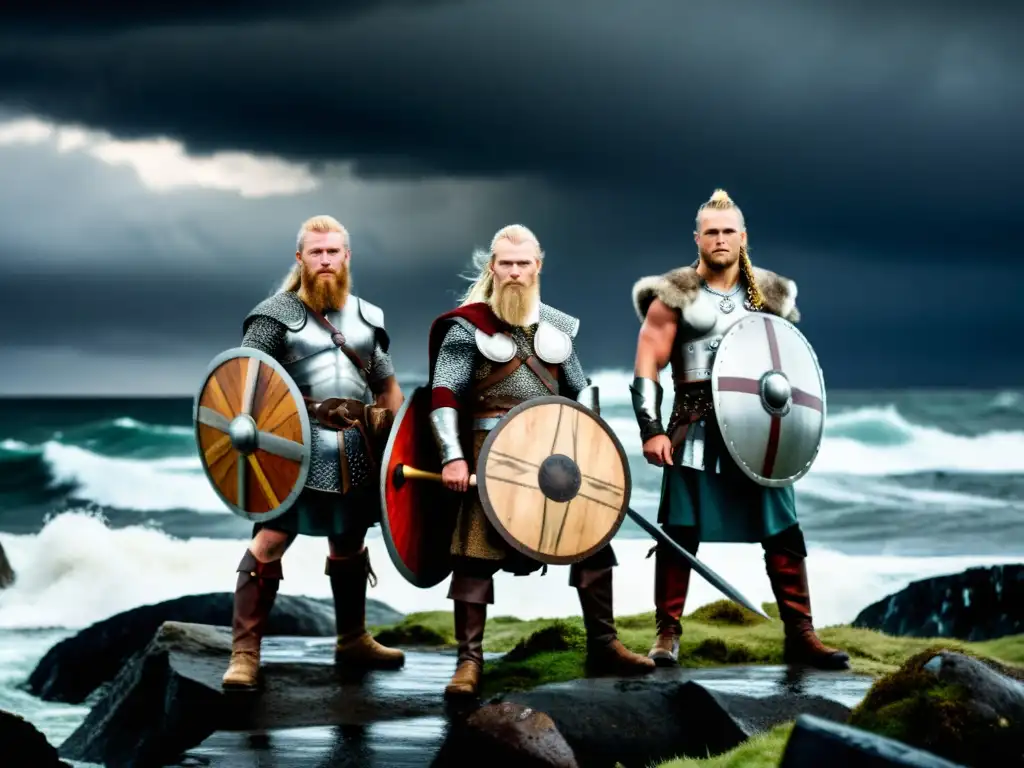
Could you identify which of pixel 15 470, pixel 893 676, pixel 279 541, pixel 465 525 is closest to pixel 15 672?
pixel 279 541

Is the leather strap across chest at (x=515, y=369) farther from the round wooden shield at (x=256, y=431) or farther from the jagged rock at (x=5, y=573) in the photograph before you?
the jagged rock at (x=5, y=573)

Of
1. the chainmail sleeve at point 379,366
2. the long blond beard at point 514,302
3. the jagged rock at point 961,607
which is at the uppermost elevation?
the long blond beard at point 514,302

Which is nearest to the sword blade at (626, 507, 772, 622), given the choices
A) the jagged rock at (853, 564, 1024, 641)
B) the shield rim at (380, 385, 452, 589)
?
the shield rim at (380, 385, 452, 589)

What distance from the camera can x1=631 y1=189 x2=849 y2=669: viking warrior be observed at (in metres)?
6.40

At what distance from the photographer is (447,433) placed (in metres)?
5.84

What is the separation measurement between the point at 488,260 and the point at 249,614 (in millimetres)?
1970

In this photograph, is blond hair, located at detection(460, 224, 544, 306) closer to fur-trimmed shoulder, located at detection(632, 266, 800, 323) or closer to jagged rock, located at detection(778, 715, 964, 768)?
fur-trimmed shoulder, located at detection(632, 266, 800, 323)

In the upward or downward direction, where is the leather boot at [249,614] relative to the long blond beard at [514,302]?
downward

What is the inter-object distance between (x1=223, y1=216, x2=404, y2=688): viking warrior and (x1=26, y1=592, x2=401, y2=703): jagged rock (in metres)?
2.70

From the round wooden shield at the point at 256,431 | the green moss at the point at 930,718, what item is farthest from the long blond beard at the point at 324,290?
the green moss at the point at 930,718

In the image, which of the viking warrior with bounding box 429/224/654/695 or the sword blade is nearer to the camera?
the viking warrior with bounding box 429/224/654/695

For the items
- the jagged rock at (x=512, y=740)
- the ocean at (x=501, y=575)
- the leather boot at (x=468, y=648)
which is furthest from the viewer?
the ocean at (x=501, y=575)

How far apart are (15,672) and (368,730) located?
5.40m

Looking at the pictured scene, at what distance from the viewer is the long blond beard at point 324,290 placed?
636cm
